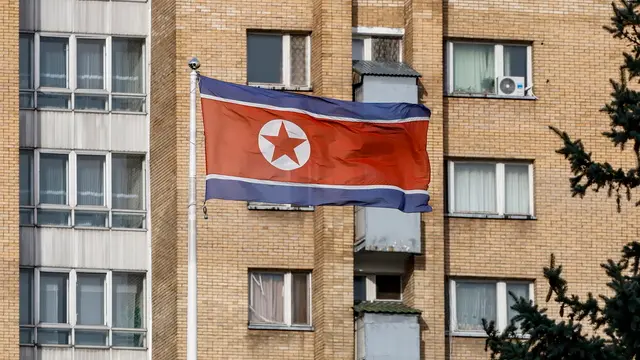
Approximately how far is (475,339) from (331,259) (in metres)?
3.66

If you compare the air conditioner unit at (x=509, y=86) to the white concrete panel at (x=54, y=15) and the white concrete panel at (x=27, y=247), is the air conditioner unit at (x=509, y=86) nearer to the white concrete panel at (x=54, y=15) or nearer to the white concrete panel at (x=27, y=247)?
the white concrete panel at (x=54, y=15)

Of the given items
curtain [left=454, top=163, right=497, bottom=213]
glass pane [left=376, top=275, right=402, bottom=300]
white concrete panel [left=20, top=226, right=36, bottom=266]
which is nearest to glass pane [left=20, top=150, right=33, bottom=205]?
white concrete panel [left=20, top=226, right=36, bottom=266]

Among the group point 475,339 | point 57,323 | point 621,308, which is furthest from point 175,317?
point 621,308

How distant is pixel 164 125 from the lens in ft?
157

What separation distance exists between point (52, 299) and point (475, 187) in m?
9.43

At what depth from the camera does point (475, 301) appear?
48.1 meters

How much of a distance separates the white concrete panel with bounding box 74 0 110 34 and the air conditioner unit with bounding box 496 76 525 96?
872cm

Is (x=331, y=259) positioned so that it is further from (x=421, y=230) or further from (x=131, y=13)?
(x=131, y=13)

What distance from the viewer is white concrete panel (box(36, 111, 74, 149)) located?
48.6 m

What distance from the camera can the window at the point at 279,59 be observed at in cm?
4797

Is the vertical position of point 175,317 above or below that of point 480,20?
below

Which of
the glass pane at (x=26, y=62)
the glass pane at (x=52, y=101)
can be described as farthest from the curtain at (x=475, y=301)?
the glass pane at (x=26, y=62)

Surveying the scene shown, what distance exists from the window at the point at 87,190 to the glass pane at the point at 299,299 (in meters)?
3.78

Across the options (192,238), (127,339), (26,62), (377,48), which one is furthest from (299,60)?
(192,238)
